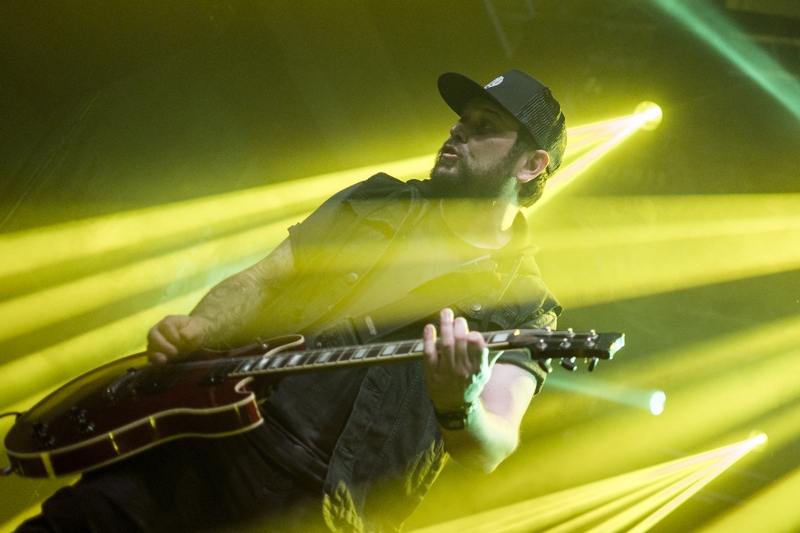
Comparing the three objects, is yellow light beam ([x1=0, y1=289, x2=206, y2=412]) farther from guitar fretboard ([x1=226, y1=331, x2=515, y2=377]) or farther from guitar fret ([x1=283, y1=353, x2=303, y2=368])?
guitar fret ([x1=283, y1=353, x2=303, y2=368])

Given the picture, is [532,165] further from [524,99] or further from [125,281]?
[125,281]

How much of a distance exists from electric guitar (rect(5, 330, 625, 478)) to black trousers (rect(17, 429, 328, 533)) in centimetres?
10

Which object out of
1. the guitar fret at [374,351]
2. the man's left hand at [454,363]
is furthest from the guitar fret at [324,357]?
the man's left hand at [454,363]

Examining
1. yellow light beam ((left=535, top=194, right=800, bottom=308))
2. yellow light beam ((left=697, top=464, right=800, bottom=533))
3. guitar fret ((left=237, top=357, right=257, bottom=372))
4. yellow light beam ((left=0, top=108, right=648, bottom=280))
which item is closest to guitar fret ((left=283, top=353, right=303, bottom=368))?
guitar fret ((left=237, top=357, right=257, bottom=372))

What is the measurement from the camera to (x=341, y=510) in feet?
5.23

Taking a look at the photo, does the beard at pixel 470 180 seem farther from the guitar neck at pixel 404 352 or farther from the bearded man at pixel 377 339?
the guitar neck at pixel 404 352

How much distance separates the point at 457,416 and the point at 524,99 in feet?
4.19

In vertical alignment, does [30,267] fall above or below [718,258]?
below

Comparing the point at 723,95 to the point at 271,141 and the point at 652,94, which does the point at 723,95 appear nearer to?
the point at 652,94

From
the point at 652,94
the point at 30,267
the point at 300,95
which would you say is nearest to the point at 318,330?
the point at 30,267

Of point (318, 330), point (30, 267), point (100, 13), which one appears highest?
point (100, 13)

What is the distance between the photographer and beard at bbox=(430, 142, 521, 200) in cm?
215

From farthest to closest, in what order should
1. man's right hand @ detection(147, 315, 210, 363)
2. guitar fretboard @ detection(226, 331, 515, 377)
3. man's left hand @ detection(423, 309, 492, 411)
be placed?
1. man's right hand @ detection(147, 315, 210, 363)
2. guitar fretboard @ detection(226, 331, 515, 377)
3. man's left hand @ detection(423, 309, 492, 411)

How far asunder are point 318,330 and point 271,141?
1835 millimetres
